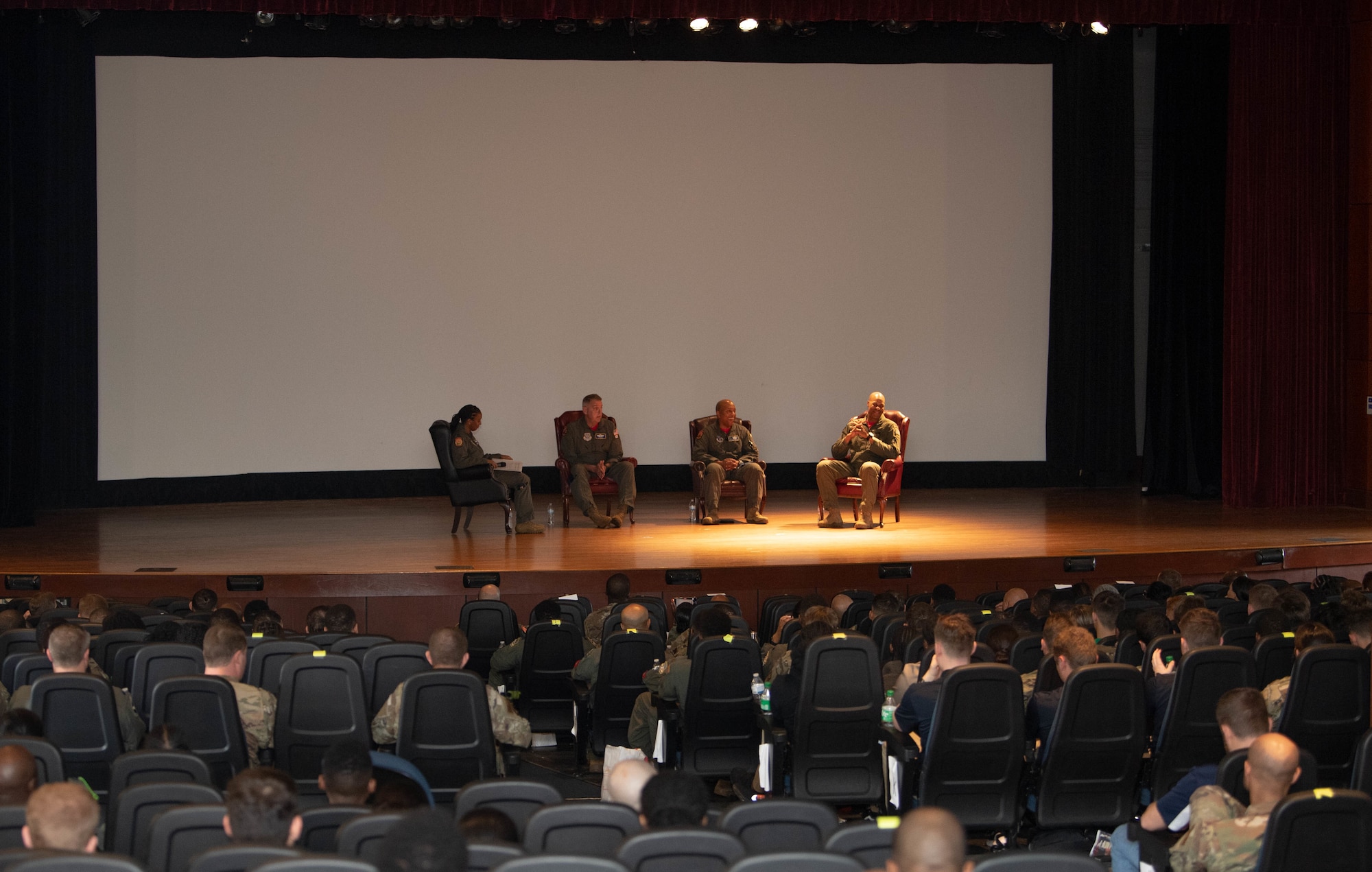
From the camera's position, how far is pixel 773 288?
39.0 feet

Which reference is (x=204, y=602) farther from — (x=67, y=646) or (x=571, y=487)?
(x=571, y=487)

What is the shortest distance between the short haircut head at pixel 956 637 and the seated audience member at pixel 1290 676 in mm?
1025

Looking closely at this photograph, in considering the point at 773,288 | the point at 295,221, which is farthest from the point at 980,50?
the point at 295,221

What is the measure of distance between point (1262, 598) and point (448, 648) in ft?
11.1

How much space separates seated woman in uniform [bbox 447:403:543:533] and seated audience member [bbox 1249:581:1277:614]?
5131mm

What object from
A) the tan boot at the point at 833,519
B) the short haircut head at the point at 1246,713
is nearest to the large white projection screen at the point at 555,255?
the tan boot at the point at 833,519

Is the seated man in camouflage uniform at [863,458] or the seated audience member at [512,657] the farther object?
the seated man in camouflage uniform at [863,458]

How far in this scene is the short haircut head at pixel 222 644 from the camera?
425 centimetres

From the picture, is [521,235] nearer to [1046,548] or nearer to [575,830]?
[1046,548]

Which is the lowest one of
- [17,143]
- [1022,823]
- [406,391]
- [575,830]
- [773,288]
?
[1022,823]

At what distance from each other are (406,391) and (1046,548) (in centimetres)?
564

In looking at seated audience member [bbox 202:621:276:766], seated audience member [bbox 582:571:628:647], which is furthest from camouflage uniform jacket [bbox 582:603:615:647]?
seated audience member [bbox 202:621:276:766]

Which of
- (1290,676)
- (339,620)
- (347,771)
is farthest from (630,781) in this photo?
(339,620)

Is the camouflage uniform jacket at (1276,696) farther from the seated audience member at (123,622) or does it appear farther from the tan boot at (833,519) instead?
the tan boot at (833,519)
